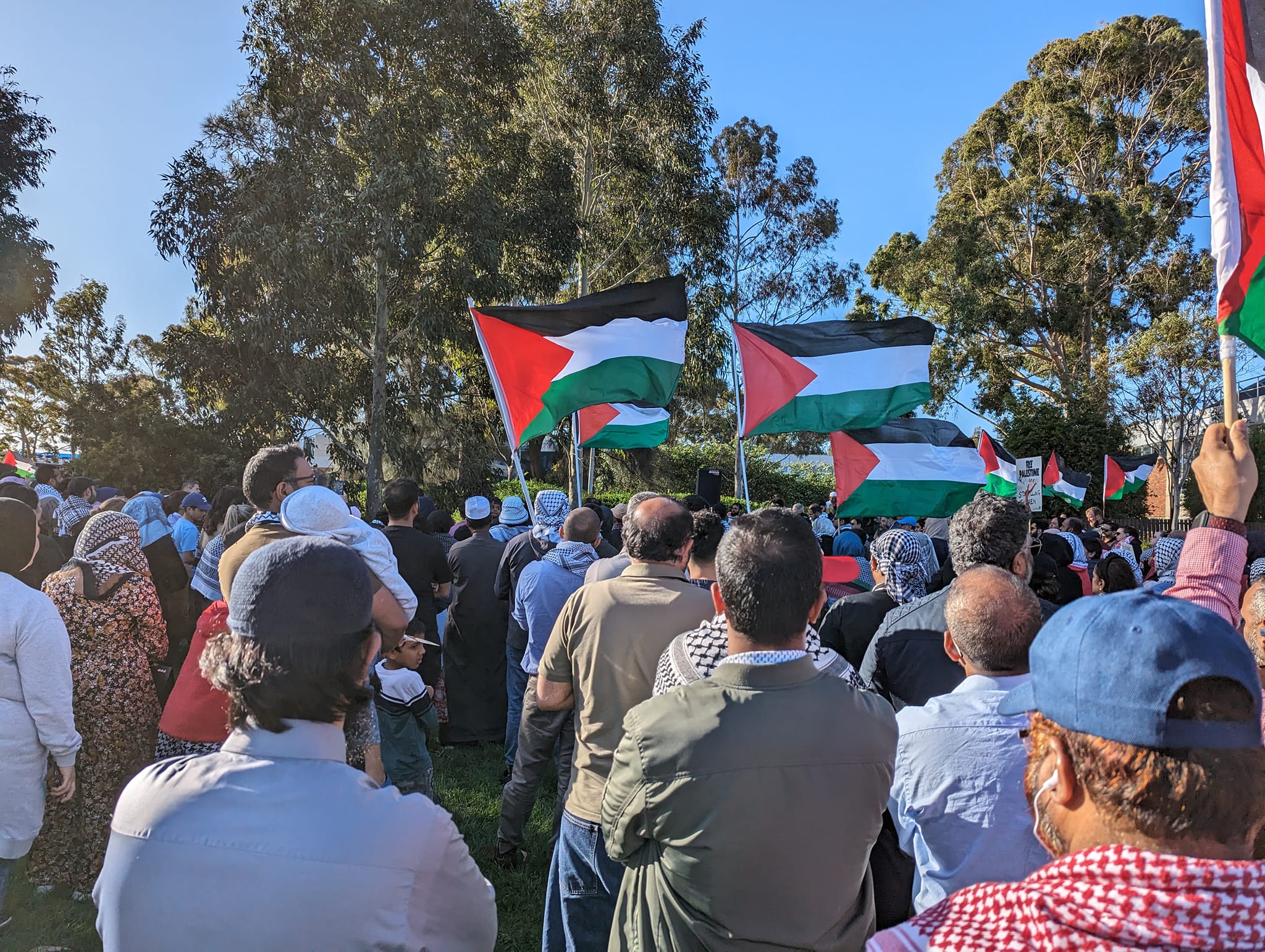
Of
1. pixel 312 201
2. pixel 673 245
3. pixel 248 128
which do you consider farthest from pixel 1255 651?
pixel 673 245

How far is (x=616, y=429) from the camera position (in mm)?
11328

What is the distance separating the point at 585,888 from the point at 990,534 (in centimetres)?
200

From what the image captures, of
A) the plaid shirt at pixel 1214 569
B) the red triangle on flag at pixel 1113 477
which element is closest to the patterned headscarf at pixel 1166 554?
the plaid shirt at pixel 1214 569

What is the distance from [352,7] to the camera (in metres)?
18.7

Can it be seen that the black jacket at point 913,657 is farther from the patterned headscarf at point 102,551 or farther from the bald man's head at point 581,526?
the patterned headscarf at point 102,551

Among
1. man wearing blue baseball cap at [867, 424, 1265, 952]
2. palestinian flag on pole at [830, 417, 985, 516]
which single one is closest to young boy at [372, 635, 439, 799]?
man wearing blue baseball cap at [867, 424, 1265, 952]

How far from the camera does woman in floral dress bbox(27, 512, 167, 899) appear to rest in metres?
3.95

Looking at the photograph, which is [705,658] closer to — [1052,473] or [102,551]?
[102,551]

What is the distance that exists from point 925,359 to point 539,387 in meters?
3.98

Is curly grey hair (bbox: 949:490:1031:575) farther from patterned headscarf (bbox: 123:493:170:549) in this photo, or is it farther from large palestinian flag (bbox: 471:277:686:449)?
patterned headscarf (bbox: 123:493:170:549)

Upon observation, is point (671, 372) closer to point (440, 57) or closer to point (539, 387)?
point (539, 387)

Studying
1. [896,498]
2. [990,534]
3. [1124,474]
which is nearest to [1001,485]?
[896,498]

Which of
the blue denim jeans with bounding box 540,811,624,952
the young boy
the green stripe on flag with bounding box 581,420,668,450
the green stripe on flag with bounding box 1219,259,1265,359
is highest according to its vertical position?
the green stripe on flag with bounding box 581,420,668,450

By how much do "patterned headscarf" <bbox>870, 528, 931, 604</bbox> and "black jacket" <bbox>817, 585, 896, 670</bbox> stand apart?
6 cm
